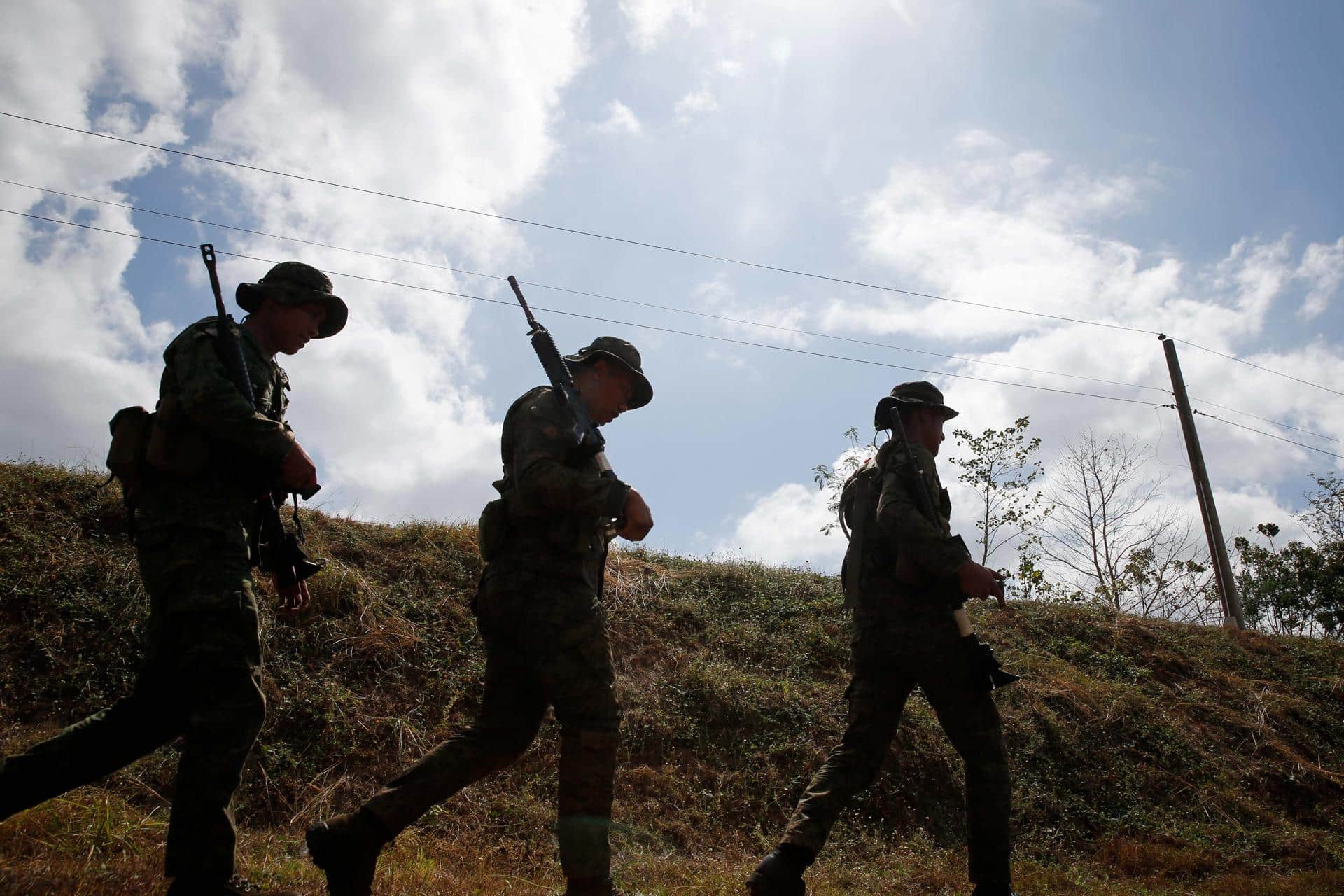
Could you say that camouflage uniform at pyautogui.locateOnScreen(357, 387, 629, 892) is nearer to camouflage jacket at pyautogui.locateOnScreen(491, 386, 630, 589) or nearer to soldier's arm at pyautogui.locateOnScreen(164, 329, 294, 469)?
camouflage jacket at pyautogui.locateOnScreen(491, 386, 630, 589)

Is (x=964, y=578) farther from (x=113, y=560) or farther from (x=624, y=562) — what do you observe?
(x=113, y=560)

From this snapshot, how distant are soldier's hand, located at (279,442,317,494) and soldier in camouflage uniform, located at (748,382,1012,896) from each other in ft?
7.55

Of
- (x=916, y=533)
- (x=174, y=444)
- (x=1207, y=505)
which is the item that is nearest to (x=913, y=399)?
(x=916, y=533)

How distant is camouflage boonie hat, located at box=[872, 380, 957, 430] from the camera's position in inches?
169

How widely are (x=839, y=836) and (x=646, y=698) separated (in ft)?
5.83

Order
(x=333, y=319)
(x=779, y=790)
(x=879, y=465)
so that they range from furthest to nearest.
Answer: (x=779, y=790)
(x=879, y=465)
(x=333, y=319)

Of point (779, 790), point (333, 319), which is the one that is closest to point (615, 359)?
point (333, 319)

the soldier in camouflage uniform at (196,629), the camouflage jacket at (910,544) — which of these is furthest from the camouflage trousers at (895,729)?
the soldier in camouflage uniform at (196,629)

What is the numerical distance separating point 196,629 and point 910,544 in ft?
9.37

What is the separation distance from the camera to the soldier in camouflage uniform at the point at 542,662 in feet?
9.05

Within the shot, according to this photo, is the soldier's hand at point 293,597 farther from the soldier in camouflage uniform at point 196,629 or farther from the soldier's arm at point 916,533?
the soldier's arm at point 916,533

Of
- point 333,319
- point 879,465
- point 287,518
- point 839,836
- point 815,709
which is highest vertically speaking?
point 287,518

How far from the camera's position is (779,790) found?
18.9ft

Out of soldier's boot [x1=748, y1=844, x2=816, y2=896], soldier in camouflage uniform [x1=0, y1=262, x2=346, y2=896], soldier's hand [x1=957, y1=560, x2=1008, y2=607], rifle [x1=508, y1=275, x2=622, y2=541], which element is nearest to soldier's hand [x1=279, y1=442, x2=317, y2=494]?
soldier in camouflage uniform [x1=0, y1=262, x2=346, y2=896]
